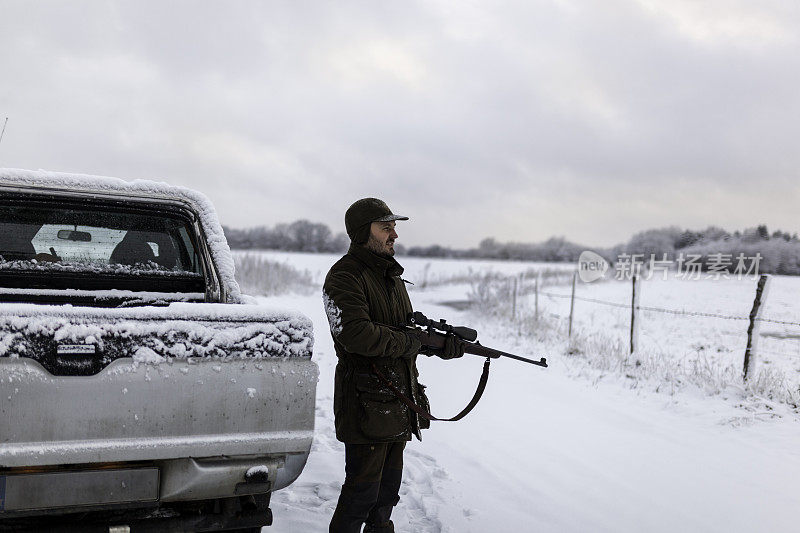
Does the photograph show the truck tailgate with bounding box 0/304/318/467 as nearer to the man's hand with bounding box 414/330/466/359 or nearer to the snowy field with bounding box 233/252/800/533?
the man's hand with bounding box 414/330/466/359

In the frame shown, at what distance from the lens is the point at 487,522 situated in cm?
343

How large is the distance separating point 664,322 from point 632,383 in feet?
29.1

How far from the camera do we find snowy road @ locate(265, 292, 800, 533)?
3.55m

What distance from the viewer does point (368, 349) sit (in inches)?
99.2

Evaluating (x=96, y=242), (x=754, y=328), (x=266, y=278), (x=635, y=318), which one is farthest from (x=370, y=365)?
(x=266, y=278)

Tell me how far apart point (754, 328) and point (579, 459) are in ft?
13.4

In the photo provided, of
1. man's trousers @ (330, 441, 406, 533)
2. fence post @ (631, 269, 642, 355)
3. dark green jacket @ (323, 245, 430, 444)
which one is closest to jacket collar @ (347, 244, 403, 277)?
dark green jacket @ (323, 245, 430, 444)

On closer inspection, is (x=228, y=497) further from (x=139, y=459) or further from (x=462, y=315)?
(x=462, y=315)

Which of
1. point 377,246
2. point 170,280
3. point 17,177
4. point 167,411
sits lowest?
point 167,411

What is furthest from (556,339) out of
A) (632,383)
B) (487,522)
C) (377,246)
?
(377,246)

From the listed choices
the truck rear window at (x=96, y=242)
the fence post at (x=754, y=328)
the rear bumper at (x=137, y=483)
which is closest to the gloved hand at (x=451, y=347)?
the rear bumper at (x=137, y=483)

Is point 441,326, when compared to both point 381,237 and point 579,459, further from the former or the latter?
point 579,459

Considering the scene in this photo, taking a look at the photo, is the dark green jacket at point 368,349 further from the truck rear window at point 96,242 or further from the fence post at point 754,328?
the fence post at point 754,328

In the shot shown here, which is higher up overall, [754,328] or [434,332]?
[434,332]
